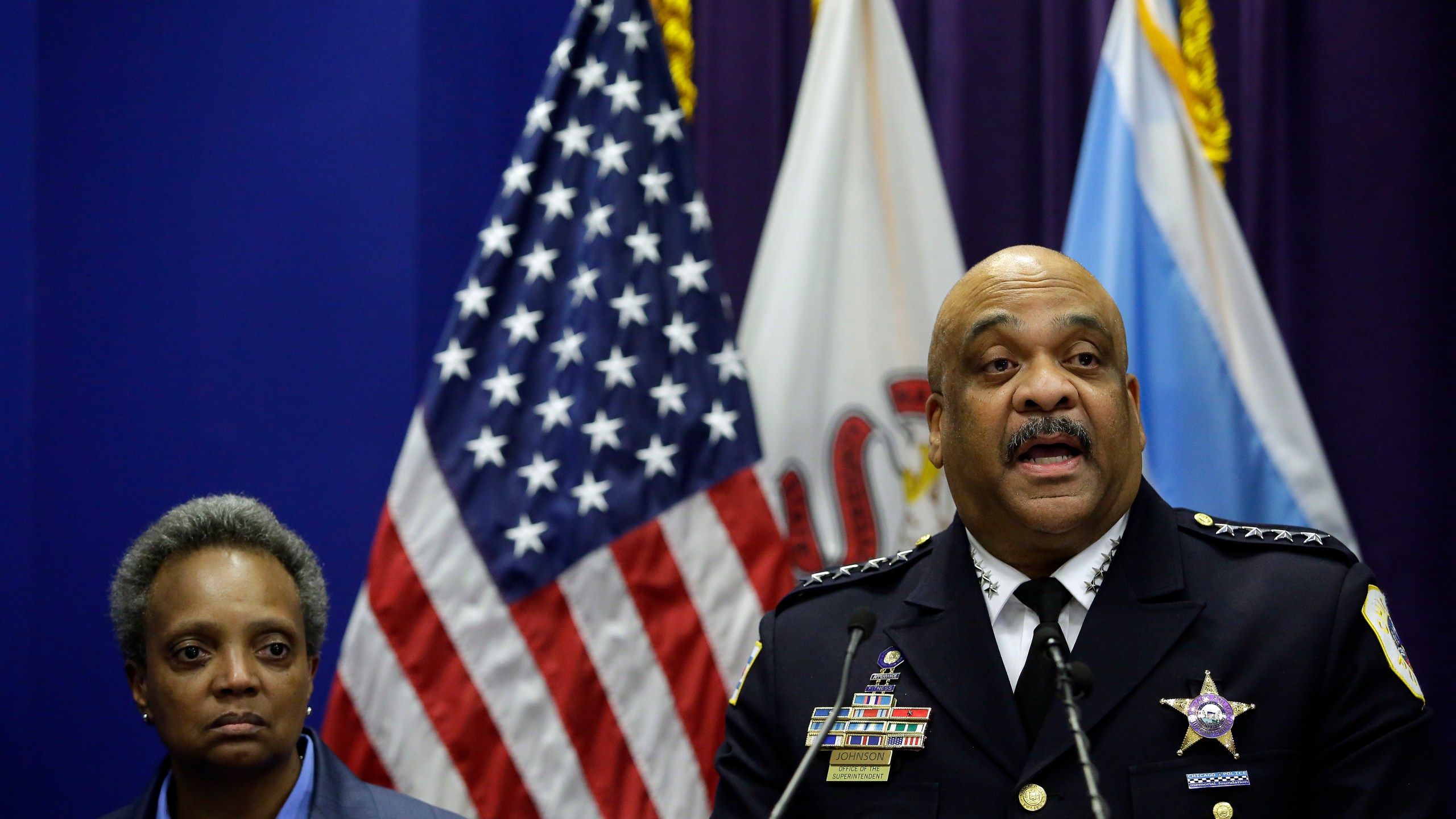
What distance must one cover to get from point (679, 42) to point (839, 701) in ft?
6.63

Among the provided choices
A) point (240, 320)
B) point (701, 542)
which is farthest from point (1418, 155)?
point (240, 320)

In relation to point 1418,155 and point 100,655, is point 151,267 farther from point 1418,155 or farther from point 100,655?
point 1418,155

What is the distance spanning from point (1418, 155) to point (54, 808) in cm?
342

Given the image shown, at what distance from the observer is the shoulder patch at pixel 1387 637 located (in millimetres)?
1569

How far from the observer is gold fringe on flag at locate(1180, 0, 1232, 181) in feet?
9.91

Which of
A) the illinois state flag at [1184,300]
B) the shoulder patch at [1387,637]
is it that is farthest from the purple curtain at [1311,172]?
the shoulder patch at [1387,637]

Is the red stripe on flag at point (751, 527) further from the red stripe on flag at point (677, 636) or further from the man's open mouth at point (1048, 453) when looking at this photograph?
the man's open mouth at point (1048, 453)

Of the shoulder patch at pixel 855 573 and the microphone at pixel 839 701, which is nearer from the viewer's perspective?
the microphone at pixel 839 701

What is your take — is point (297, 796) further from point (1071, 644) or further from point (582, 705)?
point (1071, 644)

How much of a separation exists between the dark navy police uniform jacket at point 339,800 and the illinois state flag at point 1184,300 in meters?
1.65

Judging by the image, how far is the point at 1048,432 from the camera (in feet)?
5.65

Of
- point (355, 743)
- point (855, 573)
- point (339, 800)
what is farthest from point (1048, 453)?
point (355, 743)

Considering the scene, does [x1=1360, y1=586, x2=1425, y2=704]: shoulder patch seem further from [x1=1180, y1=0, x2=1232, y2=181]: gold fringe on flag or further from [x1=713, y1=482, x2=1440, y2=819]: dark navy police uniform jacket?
[x1=1180, y1=0, x2=1232, y2=181]: gold fringe on flag

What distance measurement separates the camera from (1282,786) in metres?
1.55
